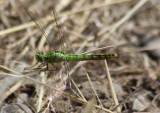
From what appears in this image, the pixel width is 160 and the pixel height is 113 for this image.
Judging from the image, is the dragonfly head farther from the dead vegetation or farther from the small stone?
the small stone

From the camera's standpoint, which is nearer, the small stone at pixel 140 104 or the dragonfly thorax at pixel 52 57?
the small stone at pixel 140 104

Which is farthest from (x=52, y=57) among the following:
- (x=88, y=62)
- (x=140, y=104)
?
(x=140, y=104)

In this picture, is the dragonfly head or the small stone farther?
the dragonfly head

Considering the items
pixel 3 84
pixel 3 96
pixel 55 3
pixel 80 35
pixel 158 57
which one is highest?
pixel 55 3

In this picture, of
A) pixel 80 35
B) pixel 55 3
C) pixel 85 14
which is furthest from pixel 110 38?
pixel 55 3

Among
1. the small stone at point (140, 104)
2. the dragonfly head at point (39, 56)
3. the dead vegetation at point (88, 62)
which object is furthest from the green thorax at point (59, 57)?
the small stone at point (140, 104)

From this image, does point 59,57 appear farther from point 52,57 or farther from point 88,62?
point 88,62

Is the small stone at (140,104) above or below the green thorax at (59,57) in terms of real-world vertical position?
below

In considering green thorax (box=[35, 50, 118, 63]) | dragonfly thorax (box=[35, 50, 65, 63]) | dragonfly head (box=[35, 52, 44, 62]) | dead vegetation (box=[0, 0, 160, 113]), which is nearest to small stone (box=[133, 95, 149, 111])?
dead vegetation (box=[0, 0, 160, 113])

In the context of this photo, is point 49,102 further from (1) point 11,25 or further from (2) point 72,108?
(1) point 11,25

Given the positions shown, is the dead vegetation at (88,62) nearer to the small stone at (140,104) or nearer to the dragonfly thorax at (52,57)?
the small stone at (140,104)

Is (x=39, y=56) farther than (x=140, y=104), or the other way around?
(x=39, y=56)
